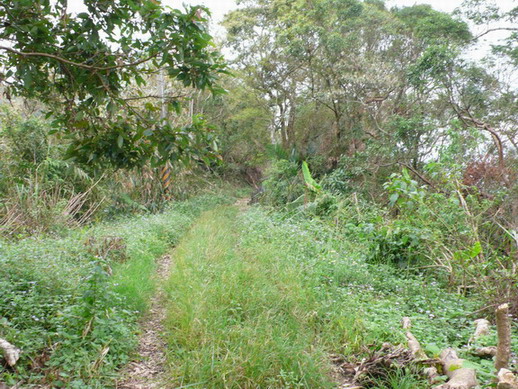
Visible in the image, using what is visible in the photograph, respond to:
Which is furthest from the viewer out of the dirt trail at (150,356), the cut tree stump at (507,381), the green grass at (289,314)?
the dirt trail at (150,356)

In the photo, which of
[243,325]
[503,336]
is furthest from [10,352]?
[503,336]

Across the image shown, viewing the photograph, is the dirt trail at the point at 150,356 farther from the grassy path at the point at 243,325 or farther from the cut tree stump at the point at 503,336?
the cut tree stump at the point at 503,336

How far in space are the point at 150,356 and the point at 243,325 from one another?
3.12 ft

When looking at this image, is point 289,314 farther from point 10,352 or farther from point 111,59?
point 111,59

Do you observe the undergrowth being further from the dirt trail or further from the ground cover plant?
the ground cover plant

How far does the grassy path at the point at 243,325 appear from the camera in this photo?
3.02 metres

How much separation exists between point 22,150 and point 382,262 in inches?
349

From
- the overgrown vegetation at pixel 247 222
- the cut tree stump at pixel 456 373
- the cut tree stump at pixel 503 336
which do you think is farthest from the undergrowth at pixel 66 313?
the cut tree stump at pixel 503 336

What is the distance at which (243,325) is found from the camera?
3.87 m

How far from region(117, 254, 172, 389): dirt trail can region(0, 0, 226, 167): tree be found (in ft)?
6.07

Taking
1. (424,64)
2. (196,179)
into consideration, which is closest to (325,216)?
(424,64)

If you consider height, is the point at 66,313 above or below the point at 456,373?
below

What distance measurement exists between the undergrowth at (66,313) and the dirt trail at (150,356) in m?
0.12

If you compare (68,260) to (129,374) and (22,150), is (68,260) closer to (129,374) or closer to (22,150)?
(129,374)
